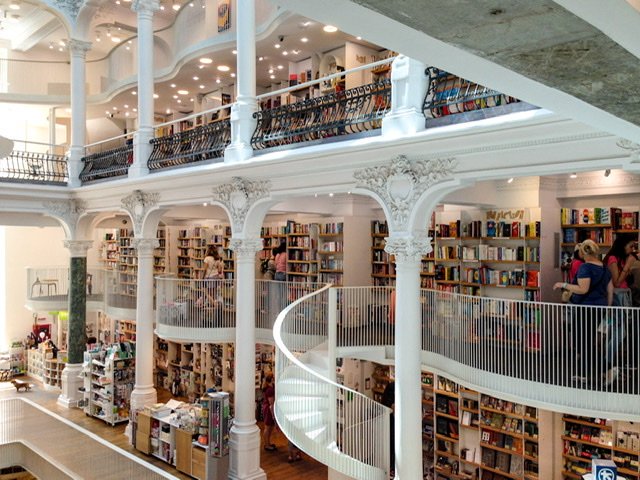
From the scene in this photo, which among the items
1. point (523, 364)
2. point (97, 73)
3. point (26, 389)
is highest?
point (97, 73)

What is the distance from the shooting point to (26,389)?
13.8m

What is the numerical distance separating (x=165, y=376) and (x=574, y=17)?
47.1 ft

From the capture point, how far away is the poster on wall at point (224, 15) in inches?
416

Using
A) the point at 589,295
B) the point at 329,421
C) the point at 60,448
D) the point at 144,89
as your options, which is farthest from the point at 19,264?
the point at 589,295

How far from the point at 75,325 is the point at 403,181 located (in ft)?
30.8

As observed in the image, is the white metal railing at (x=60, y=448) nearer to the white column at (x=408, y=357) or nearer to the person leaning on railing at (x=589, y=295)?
the white column at (x=408, y=357)

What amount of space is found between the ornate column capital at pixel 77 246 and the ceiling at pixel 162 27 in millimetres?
4113

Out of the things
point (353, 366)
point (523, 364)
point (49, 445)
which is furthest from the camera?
point (353, 366)

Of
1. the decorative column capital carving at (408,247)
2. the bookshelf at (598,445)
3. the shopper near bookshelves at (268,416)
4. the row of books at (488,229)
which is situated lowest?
the shopper near bookshelves at (268,416)

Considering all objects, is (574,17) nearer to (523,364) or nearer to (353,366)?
(523,364)

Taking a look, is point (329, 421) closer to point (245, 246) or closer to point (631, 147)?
point (245, 246)

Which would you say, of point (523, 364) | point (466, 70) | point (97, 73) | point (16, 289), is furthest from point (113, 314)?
point (466, 70)

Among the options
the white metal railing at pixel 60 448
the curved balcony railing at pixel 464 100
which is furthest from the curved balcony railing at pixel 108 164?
the curved balcony railing at pixel 464 100

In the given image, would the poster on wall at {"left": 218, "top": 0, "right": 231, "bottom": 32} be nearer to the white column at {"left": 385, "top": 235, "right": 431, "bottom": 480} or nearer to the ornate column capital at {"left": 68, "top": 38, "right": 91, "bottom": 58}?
the ornate column capital at {"left": 68, "top": 38, "right": 91, "bottom": 58}
